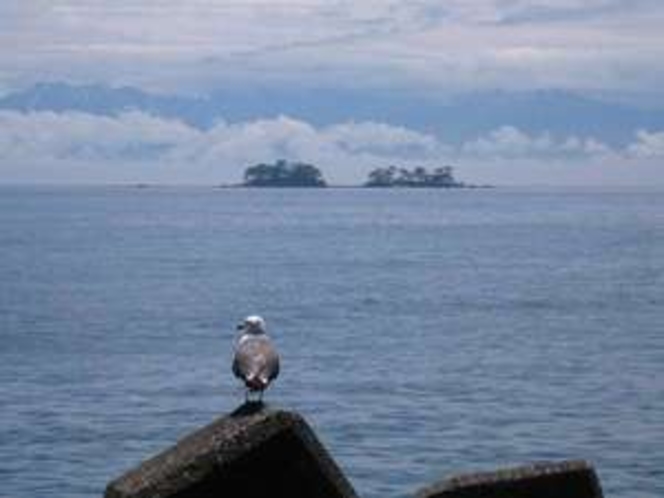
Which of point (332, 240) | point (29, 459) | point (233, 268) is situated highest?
point (332, 240)

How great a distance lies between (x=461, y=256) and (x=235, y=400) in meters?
89.8

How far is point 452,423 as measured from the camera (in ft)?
131

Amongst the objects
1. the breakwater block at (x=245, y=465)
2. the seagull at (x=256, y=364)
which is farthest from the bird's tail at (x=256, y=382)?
the breakwater block at (x=245, y=465)

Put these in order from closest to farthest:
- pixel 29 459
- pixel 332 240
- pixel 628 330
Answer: pixel 29 459 < pixel 628 330 < pixel 332 240

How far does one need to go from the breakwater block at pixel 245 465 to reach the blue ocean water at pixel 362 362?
2048cm

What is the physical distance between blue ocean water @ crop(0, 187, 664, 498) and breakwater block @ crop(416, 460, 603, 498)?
1842 centimetres

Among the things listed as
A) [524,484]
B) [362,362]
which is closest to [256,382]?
[524,484]

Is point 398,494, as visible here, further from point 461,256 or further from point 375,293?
point 461,256

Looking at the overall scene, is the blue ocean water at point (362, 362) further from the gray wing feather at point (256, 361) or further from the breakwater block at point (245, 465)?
the breakwater block at point (245, 465)

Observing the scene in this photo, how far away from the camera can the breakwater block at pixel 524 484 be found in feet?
38.5

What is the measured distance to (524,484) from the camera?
11.9 metres

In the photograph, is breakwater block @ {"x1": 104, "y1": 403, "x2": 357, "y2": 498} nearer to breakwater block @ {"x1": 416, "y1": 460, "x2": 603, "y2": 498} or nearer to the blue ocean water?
breakwater block @ {"x1": 416, "y1": 460, "x2": 603, "y2": 498}

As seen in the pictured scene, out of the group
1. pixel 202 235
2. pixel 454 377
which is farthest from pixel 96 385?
pixel 202 235

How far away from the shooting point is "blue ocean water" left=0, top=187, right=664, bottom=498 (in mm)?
35250
